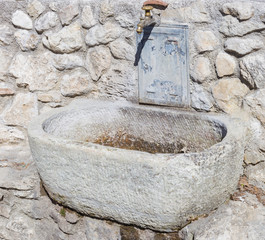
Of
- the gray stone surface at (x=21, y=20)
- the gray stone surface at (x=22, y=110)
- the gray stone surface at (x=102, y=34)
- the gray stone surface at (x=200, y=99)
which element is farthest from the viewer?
the gray stone surface at (x=22, y=110)

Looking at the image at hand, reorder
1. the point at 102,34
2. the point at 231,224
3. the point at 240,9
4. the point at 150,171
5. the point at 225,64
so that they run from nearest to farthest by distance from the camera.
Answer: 1. the point at 150,171
2. the point at 231,224
3. the point at 240,9
4. the point at 225,64
5. the point at 102,34

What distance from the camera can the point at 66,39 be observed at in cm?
230

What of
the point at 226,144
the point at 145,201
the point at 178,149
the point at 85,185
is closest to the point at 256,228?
the point at 226,144

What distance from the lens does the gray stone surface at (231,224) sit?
1687mm

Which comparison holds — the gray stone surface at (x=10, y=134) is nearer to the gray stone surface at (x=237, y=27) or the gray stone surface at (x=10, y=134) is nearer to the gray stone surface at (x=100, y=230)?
the gray stone surface at (x=100, y=230)

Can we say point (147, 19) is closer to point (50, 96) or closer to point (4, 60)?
point (50, 96)

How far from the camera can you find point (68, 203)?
194cm

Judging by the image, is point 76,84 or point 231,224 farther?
point 76,84

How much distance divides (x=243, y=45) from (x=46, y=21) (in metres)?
1.15

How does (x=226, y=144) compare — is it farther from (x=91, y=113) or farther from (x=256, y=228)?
(x=91, y=113)

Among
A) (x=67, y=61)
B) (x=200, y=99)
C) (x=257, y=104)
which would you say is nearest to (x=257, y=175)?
(x=257, y=104)

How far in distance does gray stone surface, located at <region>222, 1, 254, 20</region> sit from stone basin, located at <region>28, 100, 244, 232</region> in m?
0.52

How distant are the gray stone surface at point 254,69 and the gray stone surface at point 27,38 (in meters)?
1.23

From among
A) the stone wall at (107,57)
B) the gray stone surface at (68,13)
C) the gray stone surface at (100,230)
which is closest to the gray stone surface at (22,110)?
the stone wall at (107,57)
